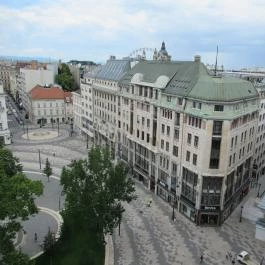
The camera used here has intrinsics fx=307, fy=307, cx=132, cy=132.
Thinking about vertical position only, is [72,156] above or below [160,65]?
below

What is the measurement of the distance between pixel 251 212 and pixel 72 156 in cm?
4911

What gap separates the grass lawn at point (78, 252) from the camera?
41.9 meters

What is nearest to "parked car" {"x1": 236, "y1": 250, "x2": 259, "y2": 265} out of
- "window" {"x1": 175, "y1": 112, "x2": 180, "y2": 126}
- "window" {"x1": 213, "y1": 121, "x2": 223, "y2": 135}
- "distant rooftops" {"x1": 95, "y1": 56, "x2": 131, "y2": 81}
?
"window" {"x1": 213, "y1": 121, "x2": 223, "y2": 135}

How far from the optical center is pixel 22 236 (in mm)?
47812

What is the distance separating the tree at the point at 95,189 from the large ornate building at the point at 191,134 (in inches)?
646

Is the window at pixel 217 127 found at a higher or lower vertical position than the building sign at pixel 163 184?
higher

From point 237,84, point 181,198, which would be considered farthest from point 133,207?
point 237,84

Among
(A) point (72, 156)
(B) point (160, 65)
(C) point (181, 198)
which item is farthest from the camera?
(A) point (72, 156)

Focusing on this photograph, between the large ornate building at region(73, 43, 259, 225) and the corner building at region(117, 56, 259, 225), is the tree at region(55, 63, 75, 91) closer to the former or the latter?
the large ornate building at region(73, 43, 259, 225)

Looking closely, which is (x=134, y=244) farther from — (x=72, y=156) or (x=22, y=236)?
(x=72, y=156)

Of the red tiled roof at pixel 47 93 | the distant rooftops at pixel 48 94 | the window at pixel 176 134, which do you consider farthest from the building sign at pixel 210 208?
the red tiled roof at pixel 47 93

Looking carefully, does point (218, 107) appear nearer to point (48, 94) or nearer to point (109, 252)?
point (109, 252)

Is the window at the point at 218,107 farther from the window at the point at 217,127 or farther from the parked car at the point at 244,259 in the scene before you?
the parked car at the point at 244,259

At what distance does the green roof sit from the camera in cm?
4941
